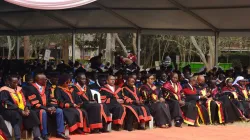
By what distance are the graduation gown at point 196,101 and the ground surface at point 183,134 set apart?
0.41 metres

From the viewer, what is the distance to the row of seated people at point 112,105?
8.66 metres

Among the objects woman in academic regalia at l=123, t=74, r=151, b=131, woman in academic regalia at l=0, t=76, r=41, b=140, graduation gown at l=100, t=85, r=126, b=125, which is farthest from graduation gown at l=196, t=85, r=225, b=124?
woman in academic regalia at l=0, t=76, r=41, b=140

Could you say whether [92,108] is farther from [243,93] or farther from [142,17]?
[142,17]

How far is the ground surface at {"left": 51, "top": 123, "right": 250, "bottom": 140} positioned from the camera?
31.2 ft

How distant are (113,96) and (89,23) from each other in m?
7.51

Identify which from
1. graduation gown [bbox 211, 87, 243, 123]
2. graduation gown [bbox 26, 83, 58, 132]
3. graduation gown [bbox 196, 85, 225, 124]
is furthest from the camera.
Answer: graduation gown [bbox 211, 87, 243, 123]

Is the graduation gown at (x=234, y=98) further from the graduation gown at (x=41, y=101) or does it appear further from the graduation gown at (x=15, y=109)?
the graduation gown at (x=15, y=109)

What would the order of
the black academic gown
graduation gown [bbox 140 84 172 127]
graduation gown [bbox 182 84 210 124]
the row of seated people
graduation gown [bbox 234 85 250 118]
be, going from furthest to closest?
graduation gown [bbox 234 85 250 118] < graduation gown [bbox 182 84 210 124] < graduation gown [bbox 140 84 172 127] < the black academic gown < the row of seated people

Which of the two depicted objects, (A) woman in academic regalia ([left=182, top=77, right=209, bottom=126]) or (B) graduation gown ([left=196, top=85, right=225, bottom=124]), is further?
(B) graduation gown ([left=196, top=85, right=225, bottom=124])

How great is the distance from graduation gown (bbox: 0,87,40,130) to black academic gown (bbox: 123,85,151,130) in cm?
239

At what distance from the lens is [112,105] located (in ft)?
33.7

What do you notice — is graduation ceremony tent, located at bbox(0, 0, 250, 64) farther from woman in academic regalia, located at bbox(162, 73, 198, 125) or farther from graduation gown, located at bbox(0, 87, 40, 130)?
graduation gown, located at bbox(0, 87, 40, 130)

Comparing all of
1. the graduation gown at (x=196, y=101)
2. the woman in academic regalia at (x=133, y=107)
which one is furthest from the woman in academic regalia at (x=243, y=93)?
the woman in academic regalia at (x=133, y=107)

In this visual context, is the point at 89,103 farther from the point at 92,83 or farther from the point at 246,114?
the point at 246,114
